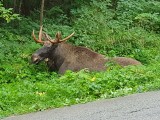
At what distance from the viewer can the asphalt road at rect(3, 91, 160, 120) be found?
648 cm

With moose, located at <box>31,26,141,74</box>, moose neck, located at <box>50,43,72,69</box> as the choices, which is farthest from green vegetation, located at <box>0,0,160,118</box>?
moose neck, located at <box>50,43,72,69</box>

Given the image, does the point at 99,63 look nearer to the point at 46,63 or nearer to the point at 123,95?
the point at 46,63

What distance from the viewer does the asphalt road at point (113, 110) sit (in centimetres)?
648

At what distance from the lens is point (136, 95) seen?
27.2 ft

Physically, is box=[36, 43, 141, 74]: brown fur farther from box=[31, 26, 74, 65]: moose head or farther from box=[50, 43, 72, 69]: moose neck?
box=[31, 26, 74, 65]: moose head

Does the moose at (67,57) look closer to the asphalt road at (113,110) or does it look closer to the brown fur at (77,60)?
the brown fur at (77,60)

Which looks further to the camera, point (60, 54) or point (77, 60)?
point (60, 54)

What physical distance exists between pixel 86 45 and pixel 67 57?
7.02 ft

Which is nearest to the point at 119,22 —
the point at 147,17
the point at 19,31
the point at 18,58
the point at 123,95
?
the point at 147,17

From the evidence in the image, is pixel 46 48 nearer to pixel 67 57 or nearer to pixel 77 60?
pixel 67 57

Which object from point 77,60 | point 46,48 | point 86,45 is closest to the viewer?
point 77,60

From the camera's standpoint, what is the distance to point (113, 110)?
7.07 meters

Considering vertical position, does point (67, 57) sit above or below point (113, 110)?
below

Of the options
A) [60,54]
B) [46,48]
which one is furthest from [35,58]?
[60,54]
